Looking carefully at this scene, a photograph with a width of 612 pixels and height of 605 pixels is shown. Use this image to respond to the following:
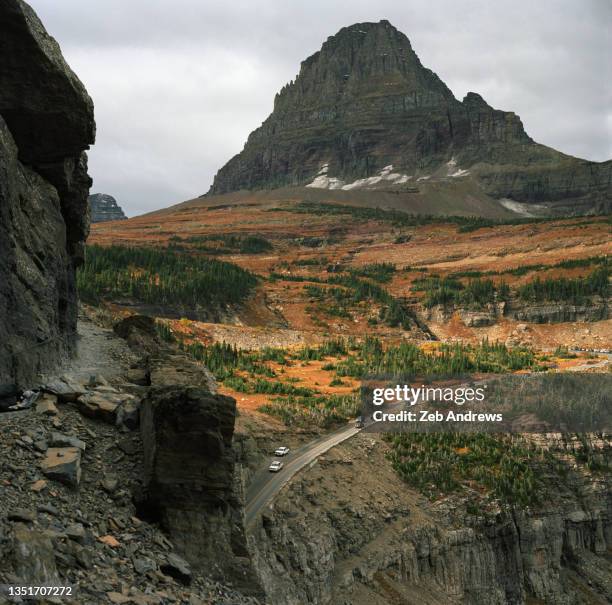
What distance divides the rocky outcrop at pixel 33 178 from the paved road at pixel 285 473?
30.4ft

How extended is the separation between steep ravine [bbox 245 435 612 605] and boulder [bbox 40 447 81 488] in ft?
31.5

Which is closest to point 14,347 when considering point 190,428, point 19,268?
point 19,268

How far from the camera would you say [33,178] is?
57.9ft

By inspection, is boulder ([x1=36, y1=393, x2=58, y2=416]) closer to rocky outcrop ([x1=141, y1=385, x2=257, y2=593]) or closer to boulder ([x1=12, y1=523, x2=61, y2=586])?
rocky outcrop ([x1=141, y1=385, x2=257, y2=593])

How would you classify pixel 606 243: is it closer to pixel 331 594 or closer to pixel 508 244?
pixel 508 244

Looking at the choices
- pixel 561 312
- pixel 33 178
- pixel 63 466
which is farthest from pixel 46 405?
pixel 561 312

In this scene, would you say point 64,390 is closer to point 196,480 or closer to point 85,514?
point 196,480

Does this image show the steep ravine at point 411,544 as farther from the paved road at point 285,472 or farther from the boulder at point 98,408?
the boulder at point 98,408

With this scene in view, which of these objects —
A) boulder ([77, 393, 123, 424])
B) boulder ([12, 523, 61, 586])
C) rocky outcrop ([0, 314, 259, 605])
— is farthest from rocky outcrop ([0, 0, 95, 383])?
boulder ([12, 523, 61, 586])

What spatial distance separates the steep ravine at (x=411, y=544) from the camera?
23031 millimetres

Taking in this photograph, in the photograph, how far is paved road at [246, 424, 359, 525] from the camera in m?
24.0

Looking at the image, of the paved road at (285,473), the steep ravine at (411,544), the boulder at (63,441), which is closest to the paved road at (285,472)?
the paved road at (285,473)

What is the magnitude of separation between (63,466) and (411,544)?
2026 cm

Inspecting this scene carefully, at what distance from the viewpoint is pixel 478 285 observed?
9738cm
